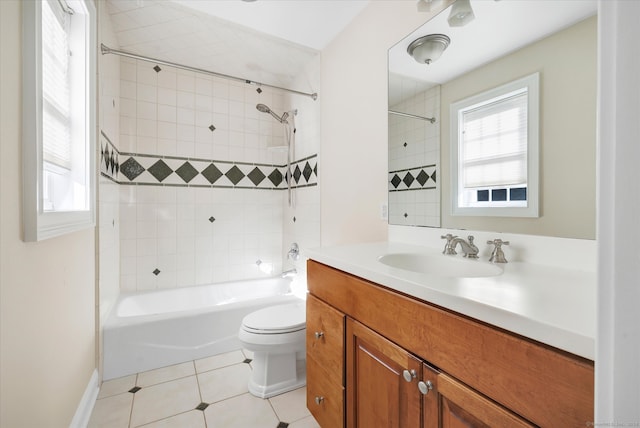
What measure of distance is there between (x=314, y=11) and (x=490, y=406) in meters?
2.16

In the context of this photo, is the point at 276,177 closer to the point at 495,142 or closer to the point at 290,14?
the point at 290,14

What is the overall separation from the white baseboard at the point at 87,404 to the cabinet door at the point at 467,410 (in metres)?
1.52

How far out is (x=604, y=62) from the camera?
25 centimetres

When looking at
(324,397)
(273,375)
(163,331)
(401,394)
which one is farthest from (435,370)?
(163,331)

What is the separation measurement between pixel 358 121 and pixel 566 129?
114cm

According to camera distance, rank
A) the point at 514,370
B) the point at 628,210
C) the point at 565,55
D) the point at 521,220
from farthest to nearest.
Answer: the point at 521,220 → the point at 565,55 → the point at 514,370 → the point at 628,210

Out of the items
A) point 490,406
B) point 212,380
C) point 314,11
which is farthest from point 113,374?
point 314,11

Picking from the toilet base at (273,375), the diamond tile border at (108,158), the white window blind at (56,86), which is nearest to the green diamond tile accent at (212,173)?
the diamond tile border at (108,158)

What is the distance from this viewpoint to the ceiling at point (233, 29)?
1.80 m

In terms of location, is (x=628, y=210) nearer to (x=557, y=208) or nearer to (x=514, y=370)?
(x=514, y=370)

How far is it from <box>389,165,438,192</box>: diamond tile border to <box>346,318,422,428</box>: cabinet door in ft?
2.56

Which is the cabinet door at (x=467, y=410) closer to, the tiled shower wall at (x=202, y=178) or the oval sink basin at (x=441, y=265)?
the oval sink basin at (x=441, y=265)

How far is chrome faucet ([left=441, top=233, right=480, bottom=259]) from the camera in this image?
3.58 ft

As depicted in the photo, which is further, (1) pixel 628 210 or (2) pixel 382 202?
(2) pixel 382 202
